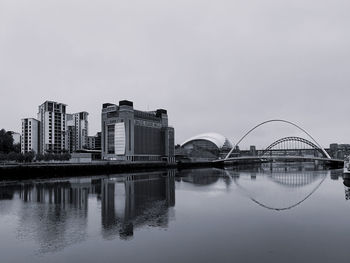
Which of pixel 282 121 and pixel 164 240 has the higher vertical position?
pixel 282 121

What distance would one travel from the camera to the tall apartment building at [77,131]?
142 metres

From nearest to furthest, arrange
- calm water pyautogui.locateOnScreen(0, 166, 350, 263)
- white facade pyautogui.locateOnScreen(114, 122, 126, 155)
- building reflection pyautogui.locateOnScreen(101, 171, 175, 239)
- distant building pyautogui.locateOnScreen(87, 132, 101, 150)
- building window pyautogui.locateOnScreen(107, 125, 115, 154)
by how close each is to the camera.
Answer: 1. calm water pyautogui.locateOnScreen(0, 166, 350, 263)
2. building reflection pyautogui.locateOnScreen(101, 171, 175, 239)
3. white facade pyautogui.locateOnScreen(114, 122, 126, 155)
4. building window pyautogui.locateOnScreen(107, 125, 115, 154)
5. distant building pyautogui.locateOnScreen(87, 132, 101, 150)

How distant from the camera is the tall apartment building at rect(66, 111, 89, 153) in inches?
5610

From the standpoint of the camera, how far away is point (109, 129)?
12288 centimetres

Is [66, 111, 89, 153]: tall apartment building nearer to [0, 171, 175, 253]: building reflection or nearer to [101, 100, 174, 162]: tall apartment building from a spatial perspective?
[101, 100, 174, 162]: tall apartment building

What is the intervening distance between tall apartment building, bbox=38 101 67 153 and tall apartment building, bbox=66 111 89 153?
611 centimetres

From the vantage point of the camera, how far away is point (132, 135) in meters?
120

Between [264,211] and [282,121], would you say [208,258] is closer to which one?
[264,211]

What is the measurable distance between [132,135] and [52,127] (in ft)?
121

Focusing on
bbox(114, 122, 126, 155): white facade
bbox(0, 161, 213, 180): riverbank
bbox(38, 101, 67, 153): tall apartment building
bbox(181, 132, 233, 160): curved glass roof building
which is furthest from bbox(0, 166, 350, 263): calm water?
bbox(181, 132, 233, 160): curved glass roof building

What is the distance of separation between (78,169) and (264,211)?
190 ft

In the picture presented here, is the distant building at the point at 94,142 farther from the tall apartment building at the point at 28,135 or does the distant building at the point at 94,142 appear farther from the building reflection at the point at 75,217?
the building reflection at the point at 75,217

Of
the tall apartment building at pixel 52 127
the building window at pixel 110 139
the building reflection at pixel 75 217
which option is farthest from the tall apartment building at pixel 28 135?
the building reflection at pixel 75 217

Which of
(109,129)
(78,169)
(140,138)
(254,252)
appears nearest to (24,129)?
(109,129)
